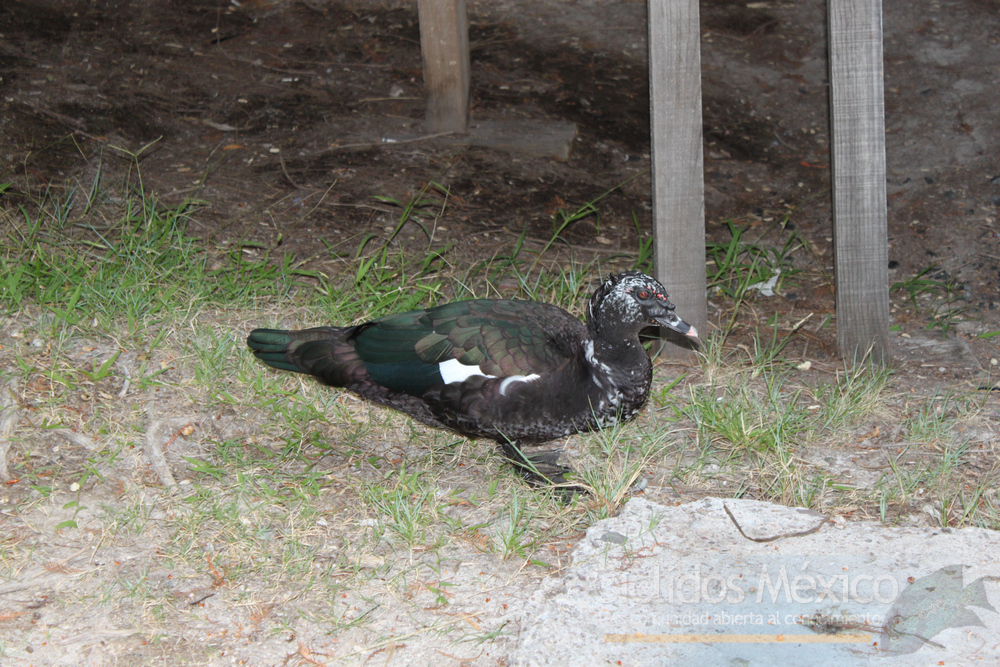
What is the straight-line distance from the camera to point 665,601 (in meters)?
2.37

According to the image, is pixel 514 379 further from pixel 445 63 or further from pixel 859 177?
pixel 445 63

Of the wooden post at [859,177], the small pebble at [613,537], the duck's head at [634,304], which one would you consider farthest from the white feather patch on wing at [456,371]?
the wooden post at [859,177]

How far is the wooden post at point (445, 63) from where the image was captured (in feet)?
15.6

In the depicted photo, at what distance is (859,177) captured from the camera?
3.42 m

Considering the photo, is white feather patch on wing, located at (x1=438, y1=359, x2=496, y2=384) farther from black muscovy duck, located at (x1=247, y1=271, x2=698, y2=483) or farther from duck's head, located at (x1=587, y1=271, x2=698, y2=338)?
duck's head, located at (x1=587, y1=271, x2=698, y2=338)

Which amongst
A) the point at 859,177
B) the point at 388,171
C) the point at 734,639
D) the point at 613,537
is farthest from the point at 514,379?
the point at 388,171

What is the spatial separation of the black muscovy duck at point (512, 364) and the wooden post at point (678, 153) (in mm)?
625

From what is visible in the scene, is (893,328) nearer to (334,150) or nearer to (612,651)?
(612,651)

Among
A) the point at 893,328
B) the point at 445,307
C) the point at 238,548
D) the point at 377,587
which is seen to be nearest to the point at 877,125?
the point at 893,328

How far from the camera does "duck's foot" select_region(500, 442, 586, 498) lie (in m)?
2.96

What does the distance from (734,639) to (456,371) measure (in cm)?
117

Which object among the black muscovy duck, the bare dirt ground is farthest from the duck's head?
the bare dirt ground

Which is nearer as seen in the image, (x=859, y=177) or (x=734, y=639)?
(x=734, y=639)

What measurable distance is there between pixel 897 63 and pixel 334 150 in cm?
387
